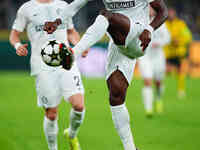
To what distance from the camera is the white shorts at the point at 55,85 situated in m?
7.52

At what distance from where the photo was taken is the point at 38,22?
24.6 ft

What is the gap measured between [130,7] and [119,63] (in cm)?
71

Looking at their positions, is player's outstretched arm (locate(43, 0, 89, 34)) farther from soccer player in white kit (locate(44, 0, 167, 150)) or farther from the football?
the football

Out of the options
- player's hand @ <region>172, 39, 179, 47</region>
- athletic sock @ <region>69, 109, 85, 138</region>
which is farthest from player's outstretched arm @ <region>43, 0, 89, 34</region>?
player's hand @ <region>172, 39, 179, 47</region>

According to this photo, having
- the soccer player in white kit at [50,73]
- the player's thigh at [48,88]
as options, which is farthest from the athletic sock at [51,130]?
the player's thigh at [48,88]

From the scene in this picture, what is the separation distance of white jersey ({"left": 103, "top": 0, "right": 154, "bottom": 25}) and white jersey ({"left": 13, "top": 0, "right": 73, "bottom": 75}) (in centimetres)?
96

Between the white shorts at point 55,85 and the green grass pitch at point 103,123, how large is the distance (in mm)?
307

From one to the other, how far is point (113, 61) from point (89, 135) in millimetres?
3574

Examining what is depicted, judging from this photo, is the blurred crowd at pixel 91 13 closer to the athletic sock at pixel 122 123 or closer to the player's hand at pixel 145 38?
the athletic sock at pixel 122 123

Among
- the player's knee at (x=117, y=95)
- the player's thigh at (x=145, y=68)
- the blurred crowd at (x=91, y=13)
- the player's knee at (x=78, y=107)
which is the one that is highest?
the player's knee at (x=117, y=95)

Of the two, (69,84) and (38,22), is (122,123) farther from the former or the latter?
(38,22)

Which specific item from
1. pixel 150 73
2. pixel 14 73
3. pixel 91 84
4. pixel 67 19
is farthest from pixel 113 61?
pixel 14 73

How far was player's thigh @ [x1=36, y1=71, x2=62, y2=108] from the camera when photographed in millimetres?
7516

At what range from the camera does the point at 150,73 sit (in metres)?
12.6
